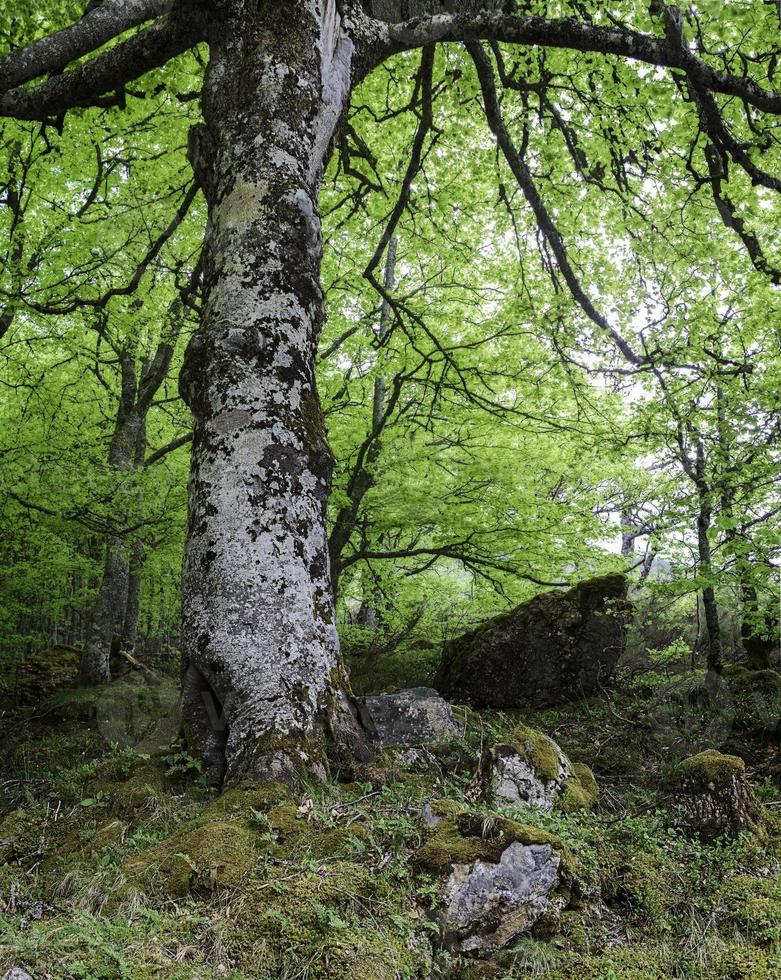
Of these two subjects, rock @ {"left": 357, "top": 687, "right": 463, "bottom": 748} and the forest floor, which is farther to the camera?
rock @ {"left": 357, "top": 687, "right": 463, "bottom": 748}

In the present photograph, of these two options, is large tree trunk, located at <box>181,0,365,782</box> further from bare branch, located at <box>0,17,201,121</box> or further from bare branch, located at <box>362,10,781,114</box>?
bare branch, located at <box>362,10,781,114</box>

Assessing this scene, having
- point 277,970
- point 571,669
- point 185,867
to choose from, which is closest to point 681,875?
point 277,970

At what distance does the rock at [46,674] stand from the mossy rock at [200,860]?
10402 millimetres

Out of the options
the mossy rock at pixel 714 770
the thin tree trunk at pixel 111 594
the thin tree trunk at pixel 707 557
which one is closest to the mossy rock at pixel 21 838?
the mossy rock at pixel 714 770

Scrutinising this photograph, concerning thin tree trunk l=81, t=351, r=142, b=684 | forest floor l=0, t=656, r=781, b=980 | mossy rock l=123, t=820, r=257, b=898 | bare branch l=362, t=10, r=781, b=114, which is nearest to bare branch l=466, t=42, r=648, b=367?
bare branch l=362, t=10, r=781, b=114

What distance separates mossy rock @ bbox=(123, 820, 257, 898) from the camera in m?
1.96

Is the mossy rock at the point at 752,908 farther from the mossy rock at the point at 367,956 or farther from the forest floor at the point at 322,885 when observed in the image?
the mossy rock at the point at 367,956

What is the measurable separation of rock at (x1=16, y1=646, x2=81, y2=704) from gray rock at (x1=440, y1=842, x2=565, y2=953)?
35.8 ft

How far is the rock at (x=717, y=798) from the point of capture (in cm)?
310

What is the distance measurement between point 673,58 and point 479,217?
6.59m

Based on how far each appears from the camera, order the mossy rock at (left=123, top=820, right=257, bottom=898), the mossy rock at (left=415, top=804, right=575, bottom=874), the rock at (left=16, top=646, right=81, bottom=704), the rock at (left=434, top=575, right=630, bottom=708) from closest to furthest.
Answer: the mossy rock at (left=123, top=820, right=257, bottom=898) → the mossy rock at (left=415, top=804, right=575, bottom=874) → the rock at (left=434, top=575, right=630, bottom=708) → the rock at (left=16, top=646, right=81, bottom=704)

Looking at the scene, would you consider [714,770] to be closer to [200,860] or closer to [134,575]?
[200,860]

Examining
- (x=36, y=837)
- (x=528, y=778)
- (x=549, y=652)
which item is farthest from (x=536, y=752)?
(x=549, y=652)

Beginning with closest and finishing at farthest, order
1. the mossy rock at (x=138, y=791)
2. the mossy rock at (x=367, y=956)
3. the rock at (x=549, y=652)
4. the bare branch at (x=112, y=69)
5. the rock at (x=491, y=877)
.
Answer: the mossy rock at (x=367, y=956) → the rock at (x=491, y=877) → the mossy rock at (x=138, y=791) → the bare branch at (x=112, y=69) → the rock at (x=549, y=652)
